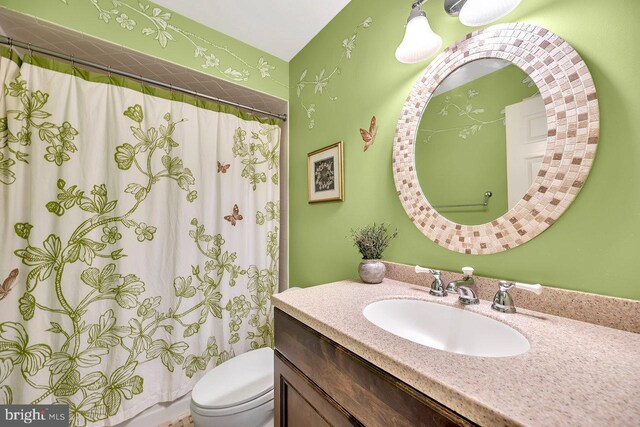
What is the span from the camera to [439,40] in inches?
32.9

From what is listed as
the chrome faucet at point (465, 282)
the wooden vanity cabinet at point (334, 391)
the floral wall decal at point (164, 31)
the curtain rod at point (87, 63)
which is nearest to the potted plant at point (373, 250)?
the chrome faucet at point (465, 282)

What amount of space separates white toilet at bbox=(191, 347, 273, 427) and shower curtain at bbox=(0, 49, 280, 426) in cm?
37

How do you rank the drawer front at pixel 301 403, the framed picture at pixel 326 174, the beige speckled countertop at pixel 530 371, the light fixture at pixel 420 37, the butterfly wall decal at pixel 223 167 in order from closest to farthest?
the beige speckled countertop at pixel 530 371
the drawer front at pixel 301 403
the light fixture at pixel 420 37
the framed picture at pixel 326 174
the butterfly wall decal at pixel 223 167

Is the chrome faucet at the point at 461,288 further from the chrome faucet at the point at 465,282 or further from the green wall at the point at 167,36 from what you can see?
the green wall at the point at 167,36

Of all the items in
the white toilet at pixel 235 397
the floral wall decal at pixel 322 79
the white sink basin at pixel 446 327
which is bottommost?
the white toilet at pixel 235 397

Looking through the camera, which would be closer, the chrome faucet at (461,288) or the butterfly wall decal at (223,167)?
the chrome faucet at (461,288)

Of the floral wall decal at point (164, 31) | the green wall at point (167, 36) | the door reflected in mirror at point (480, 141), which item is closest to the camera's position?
the door reflected in mirror at point (480, 141)

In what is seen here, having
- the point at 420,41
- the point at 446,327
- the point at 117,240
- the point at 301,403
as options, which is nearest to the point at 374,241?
the point at 446,327

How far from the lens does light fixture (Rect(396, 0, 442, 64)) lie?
841mm

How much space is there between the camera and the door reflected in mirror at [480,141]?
717 millimetres

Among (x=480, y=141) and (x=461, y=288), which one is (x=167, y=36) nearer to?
(x=480, y=141)

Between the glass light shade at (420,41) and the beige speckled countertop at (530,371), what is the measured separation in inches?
35.8

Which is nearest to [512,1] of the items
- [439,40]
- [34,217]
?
[439,40]

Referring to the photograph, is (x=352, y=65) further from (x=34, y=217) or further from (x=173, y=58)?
(x=34, y=217)
